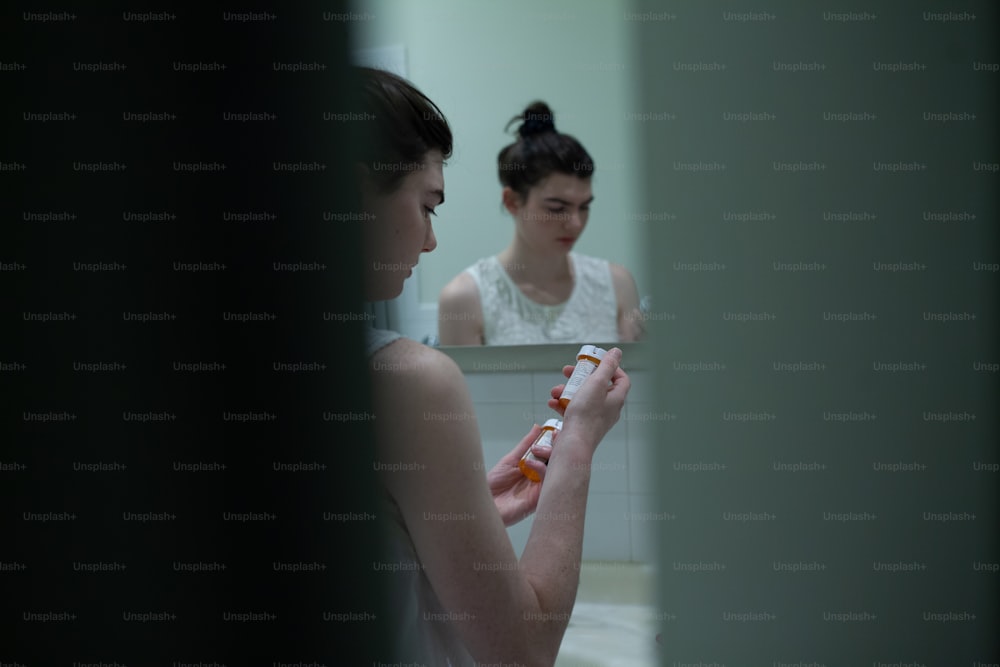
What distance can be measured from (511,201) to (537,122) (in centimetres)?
20

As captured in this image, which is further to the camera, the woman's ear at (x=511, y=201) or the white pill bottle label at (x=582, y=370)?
the woman's ear at (x=511, y=201)

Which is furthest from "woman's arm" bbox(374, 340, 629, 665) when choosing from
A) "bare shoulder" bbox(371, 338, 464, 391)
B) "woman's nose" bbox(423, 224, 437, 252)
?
"woman's nose" bbox(423, 224, 437, 252)

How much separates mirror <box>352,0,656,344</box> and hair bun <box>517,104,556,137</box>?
1.1 inches

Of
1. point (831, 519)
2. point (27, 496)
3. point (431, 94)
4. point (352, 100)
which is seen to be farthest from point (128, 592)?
point (431, 94)

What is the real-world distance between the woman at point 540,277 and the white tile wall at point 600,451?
11 cm

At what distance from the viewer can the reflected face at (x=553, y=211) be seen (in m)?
1.64

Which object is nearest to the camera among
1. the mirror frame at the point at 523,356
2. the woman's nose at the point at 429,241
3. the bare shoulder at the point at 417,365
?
the bare shoulder at the point at 417,365

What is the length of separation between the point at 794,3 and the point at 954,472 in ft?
0.84

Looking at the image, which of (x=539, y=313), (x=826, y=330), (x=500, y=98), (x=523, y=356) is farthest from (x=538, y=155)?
(x=826, y=330)

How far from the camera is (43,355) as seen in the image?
0.23 meters

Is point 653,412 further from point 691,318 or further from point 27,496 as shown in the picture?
point 27,496

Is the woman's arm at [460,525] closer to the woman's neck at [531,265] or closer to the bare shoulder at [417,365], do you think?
the bare shoulder at [417,365]

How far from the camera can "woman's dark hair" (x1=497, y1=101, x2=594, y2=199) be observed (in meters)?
1.62

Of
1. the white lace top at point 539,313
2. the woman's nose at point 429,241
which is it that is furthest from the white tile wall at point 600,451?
the woman's nose at point 429,241
